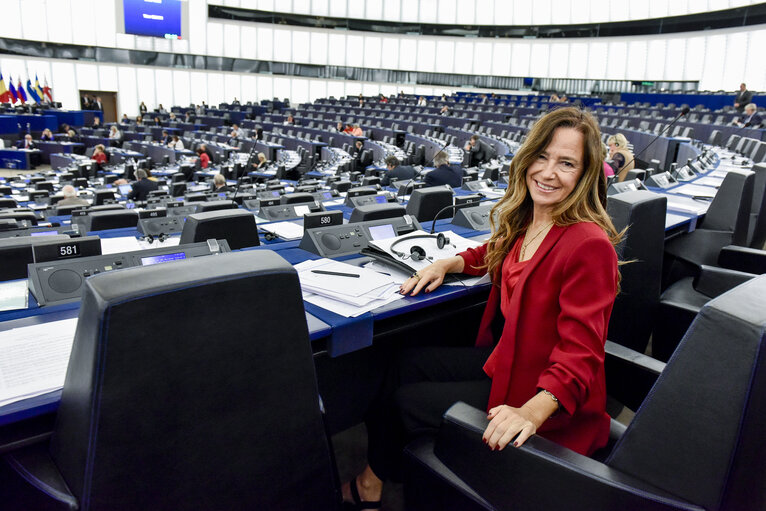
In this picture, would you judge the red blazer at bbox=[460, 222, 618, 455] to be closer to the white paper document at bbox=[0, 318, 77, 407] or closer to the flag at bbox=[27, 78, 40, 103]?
the white paper document at bbox=[0, 318, 77, 407]

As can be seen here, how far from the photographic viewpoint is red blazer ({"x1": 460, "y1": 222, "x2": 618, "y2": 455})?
44.8 inches

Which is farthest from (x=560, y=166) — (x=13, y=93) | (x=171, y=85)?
(x=171, y=85)

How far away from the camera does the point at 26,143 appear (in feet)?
48.3

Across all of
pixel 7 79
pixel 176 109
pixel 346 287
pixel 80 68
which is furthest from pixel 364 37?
pixel 346 287

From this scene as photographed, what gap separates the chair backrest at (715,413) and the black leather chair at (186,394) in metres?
0.57

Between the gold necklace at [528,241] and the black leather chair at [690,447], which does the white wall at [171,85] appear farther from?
the black leather chair at [690,447]

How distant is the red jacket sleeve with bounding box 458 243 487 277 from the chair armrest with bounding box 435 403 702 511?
2.03ft

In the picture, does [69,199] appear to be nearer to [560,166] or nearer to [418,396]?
[418,396]

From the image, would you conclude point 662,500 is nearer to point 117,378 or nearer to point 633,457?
point 633,457

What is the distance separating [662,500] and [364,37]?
28431 millimetres

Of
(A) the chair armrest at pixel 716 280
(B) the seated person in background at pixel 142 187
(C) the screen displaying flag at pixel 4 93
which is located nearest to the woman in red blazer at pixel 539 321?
(A) the chair armrest at pixel 716 280

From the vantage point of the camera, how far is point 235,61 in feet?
82.4

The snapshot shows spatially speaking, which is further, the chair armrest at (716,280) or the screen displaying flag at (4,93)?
the screen displaying flag at (4,93)

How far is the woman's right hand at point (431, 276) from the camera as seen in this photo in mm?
1517
